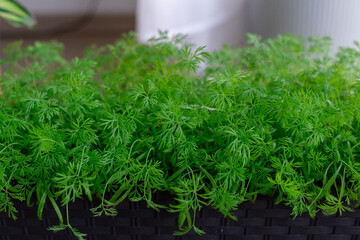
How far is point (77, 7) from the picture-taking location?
3.09 meters

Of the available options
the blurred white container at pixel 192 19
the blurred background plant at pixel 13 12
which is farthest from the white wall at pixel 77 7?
the blurred background plant at pixel 13 12

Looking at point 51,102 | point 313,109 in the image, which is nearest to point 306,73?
point 313,109

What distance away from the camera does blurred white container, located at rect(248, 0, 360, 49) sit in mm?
1298

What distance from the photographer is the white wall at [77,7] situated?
121 inches

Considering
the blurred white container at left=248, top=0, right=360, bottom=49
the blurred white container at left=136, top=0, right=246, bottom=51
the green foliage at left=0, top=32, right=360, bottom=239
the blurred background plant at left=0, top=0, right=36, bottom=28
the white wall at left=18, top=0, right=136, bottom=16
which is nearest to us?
the green foliage at left=0, top=32, right=360, bottom=239

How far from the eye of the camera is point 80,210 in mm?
514

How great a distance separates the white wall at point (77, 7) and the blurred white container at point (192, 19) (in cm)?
141

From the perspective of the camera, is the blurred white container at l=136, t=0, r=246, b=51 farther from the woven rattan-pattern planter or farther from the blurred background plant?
the woven rattan-pattern planter

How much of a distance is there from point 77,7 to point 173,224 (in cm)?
288

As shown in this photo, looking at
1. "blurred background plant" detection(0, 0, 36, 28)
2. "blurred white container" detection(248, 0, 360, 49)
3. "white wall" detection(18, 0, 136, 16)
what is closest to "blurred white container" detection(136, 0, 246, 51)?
"blurred white container" detection(248, 0, 360, 49)

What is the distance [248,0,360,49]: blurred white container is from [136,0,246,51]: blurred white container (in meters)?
0.24

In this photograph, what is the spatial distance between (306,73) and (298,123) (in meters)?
0.18

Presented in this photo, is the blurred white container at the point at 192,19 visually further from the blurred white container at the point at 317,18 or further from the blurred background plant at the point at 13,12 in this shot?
the blurred background plant at the point at 13,12

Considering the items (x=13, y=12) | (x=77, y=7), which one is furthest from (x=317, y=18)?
(x=77, y=7)
